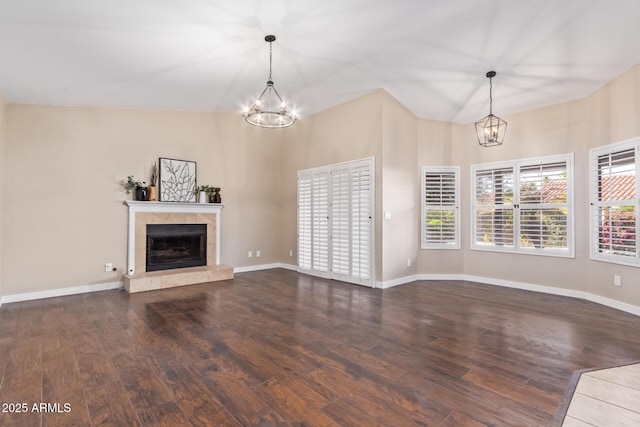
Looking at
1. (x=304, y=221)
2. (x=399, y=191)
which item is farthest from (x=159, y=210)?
(x=399, y=191)

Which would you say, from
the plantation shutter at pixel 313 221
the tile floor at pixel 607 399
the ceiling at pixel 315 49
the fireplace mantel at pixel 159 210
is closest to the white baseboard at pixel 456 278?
the fireplace mantel at pixel 159 210

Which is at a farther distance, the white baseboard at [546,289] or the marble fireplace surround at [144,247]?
the marble fireplace surround at [144,247]

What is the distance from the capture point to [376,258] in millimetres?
5227

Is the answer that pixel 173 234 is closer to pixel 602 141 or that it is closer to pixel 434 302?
pixel 434 302

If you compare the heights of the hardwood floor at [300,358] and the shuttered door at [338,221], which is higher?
the shuttered door at [338,221]

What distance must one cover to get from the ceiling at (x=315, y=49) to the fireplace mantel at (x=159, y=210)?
1712 mm

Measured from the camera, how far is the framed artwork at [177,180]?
5613 mm

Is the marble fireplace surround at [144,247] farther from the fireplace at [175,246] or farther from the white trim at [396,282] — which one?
the white trim at [396,282]

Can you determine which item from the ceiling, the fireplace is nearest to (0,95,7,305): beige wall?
the ceiling

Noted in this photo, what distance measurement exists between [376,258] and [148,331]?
3.42m

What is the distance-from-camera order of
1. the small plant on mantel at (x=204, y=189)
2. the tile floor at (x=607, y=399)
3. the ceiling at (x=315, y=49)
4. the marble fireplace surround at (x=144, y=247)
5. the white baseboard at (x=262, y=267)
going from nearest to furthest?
1. the tile floor at (x=607, y=399)
2. the ceiling at (x=315, y=49)
3. the marble fireplace surround at (x=144, y=247)
4. the small plant on mantel at (x=204, y=189)
5. the white baseboard at (x=262, y=267)

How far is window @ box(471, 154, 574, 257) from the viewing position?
487 centimetres

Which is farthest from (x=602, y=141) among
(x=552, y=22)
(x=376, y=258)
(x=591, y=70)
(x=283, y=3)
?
(x=283, y=3)

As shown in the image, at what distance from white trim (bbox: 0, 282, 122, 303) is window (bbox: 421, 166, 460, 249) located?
554 cm
